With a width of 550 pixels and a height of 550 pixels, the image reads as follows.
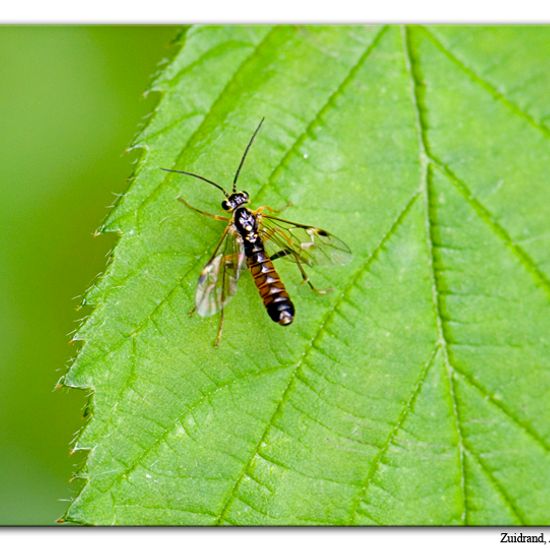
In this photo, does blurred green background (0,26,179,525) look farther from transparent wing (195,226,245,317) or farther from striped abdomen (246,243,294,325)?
striped abdomen (246,243,294,325)

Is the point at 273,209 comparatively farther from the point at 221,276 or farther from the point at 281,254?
the point at 221,276

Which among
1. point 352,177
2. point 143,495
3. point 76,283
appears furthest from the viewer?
point 76,283

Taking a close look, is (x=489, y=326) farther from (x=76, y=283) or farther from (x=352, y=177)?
(x=76, y=283)

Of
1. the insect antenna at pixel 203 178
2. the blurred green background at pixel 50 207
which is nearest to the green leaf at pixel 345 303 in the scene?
the insect antenna at pixel 203 178

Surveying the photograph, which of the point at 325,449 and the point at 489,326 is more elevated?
the point at 489,326

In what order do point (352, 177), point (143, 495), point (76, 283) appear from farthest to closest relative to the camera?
point (76, 283) < point (352, 177) < point (143, 495)

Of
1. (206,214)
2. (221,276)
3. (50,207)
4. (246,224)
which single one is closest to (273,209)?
(246,224)
